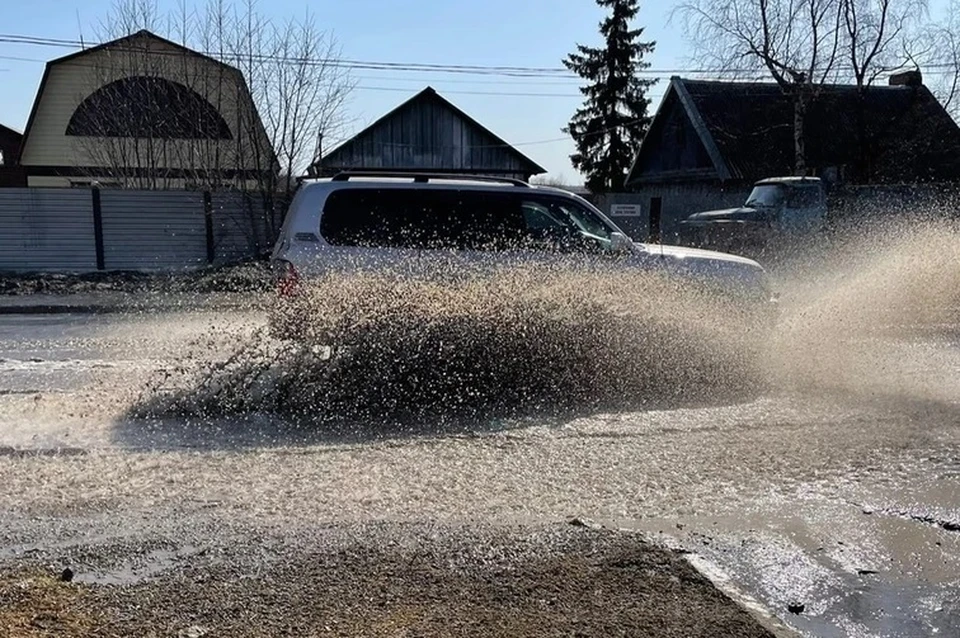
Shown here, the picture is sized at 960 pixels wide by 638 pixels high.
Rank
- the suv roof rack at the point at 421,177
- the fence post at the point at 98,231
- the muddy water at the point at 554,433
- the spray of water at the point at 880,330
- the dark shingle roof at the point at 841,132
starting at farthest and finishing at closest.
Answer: the dark shingle roof at the point at 841,132
the fence post at the point at 98,231
the suv roof rack at the point at 421,177
the spray of water at the point at 880,330
the muddy water at the point at 554,433

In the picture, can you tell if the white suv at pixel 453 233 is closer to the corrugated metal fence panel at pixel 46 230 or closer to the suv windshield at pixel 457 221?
the suv windshield at pixel 457 221

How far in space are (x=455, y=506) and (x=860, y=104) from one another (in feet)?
98.8

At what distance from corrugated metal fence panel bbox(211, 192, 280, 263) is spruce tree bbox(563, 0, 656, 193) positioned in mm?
27736

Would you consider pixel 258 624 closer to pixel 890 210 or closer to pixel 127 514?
pixel 127 514

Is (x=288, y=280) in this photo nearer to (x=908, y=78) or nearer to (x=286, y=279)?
(x=286, y=279)

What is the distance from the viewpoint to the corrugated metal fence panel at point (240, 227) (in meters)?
19.9

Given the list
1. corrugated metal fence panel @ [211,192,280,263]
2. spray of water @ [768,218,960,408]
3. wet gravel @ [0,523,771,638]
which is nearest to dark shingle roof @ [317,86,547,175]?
corrugated metal fence panel @ [211,192,280,263]

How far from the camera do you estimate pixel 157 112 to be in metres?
22.4

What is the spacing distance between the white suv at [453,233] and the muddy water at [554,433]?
50cm

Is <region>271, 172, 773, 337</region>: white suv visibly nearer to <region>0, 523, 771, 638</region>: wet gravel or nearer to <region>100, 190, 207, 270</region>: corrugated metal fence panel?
<region>0, 523, 771, 638</region>: wet gravel

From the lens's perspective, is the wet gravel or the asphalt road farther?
the asphalt road

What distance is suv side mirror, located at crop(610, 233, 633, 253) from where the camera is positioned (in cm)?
788

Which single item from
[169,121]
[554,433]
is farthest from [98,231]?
[554,433]

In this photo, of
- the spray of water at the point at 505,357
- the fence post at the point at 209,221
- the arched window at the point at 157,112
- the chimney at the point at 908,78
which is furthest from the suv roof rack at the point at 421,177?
the chimney at the point at 908,78
